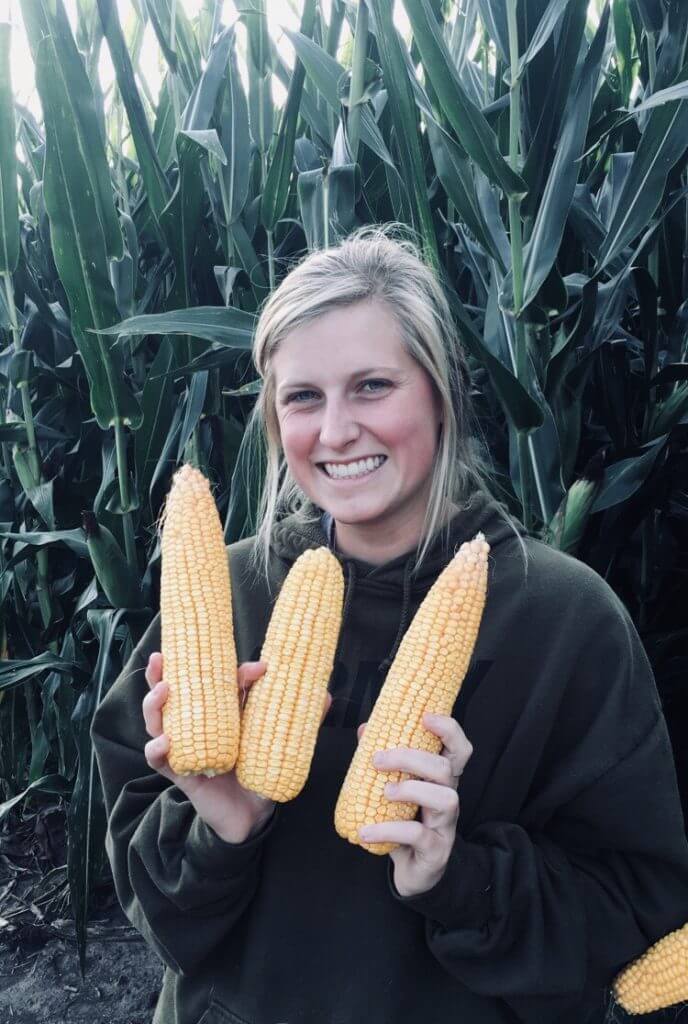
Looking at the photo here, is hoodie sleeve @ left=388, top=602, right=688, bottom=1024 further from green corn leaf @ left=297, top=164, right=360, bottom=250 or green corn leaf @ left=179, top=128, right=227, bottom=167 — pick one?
green corn leaf @ left=179, top=128, right=227, bottom=167

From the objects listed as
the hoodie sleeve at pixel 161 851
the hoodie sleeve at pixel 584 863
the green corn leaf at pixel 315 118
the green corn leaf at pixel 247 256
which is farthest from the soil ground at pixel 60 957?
the green corn leaf at pixel 315 118

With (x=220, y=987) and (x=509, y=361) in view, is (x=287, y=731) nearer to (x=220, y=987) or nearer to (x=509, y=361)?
(x=220, y=987)

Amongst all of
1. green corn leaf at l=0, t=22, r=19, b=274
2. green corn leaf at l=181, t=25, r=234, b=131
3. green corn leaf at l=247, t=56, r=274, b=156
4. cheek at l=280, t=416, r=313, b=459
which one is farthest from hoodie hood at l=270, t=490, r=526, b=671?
green corn leaf at l=247, t=56, r=274, b=156

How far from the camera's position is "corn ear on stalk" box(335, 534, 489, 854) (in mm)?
1220

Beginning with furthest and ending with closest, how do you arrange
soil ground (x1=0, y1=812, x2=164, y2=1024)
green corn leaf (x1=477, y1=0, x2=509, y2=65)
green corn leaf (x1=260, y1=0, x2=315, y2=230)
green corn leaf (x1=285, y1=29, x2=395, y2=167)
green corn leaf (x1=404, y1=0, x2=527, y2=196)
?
soil ground (x1=0, y1=812, x2=164, y2=1024) → green corn leaf (x1=260, y1=0, x2=315, y2=230) → green corn leaf (x1=285, y1=29, x2=395, y2=167) → green corn leaf (x1=477, y1=0, x2=509, y2=65) → green corn leaf (x1=404, y1=0, x2=527, y2=196)

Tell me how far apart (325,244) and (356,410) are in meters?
0.77

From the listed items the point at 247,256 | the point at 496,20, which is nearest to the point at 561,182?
the point at 496,20

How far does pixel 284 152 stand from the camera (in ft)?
7.71

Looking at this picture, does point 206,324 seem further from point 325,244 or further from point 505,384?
point 505,384

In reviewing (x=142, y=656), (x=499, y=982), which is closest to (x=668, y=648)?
(x=499, y=982)

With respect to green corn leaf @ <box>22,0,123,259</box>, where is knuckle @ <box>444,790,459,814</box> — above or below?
below

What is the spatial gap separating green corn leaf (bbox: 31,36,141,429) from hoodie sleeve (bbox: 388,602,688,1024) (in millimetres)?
1391

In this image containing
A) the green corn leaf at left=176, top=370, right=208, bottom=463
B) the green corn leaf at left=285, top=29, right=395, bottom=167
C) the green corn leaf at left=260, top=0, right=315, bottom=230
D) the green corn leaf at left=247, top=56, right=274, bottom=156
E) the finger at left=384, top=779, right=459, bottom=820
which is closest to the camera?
the finger at left=384, top=779, right=459, bottom=820

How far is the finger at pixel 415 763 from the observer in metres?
1.17
